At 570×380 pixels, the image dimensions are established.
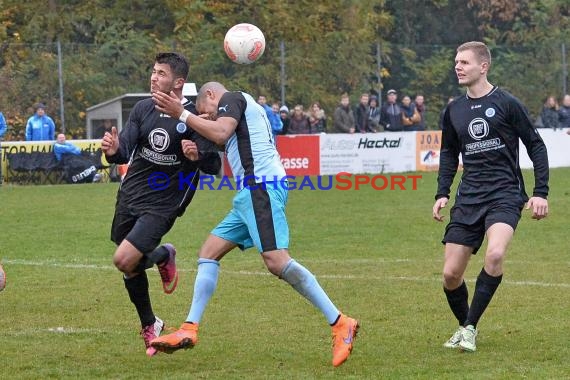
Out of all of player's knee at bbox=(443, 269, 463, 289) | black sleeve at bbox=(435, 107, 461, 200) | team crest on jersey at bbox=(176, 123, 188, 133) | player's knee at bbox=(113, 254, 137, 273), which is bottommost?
player's knee at bbox=(443, 269, 463, 289)

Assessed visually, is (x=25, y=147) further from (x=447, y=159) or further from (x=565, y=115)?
(x=447, y=159)

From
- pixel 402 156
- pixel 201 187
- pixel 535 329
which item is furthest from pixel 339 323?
pixel 402 156

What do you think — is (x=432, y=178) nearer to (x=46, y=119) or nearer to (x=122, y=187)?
(x=46, y=119)

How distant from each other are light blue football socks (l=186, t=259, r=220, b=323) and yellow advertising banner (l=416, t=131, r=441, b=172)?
1979 cm

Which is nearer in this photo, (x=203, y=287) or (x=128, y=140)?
(x=203, y=287)

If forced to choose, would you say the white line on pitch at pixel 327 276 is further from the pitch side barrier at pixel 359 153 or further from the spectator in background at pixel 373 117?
the spectator in background at pixel 373 117

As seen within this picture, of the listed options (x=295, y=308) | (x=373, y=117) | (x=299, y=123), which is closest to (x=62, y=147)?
(x=299, y=123)

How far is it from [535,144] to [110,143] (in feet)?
8.95

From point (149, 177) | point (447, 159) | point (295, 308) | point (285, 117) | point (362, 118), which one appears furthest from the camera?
point (362, 118)

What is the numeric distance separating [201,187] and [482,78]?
51.1 feet

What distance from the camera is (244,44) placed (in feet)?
28.8

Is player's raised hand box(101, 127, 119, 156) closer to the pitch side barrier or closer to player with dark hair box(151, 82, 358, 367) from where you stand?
player with dark hair box(151, 82, 358, 367)

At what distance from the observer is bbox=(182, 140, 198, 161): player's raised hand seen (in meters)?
7.05

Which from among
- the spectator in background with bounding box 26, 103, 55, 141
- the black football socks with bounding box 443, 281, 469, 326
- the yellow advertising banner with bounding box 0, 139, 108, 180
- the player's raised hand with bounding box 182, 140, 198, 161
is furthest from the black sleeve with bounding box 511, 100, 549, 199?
the spectator in background with bounding box 26, 103, 55, 141
